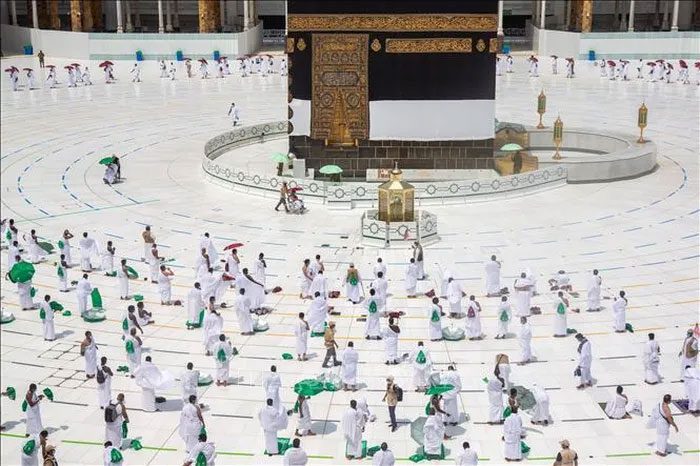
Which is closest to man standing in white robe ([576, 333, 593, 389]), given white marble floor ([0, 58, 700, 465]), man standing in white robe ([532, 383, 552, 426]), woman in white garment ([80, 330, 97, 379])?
white marble floor ([0, 58, 700, 465])

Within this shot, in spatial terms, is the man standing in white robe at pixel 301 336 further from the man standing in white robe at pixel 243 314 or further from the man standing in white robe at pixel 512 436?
the man standing in white robe at pixel 512 436

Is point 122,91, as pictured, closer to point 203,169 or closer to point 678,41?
point 203,169

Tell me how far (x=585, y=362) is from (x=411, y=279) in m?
5.60

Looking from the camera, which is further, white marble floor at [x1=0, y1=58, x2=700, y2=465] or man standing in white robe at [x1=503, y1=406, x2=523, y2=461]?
white marble floor at [x1=0, y1=58, x2=700, y2=465]

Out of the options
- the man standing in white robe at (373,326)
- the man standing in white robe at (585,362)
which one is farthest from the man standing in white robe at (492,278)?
the man standing in white robe at (585,362)

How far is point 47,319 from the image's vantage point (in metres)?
18.8

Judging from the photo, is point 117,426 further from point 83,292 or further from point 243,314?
point 83,292

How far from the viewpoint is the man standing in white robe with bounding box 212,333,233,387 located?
16562mm

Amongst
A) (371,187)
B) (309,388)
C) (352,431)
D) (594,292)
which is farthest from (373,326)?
(371,187)

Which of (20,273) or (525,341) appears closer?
(525,341)

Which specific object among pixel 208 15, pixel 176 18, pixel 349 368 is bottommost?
pixel 349 368

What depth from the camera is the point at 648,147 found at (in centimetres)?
3409

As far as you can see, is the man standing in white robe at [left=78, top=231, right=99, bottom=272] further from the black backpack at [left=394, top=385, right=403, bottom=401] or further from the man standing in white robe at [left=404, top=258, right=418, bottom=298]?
the black backpack at [left=394, top=385, right=403, bottom=401]

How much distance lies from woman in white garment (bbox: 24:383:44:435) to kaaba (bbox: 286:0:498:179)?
1806cm
